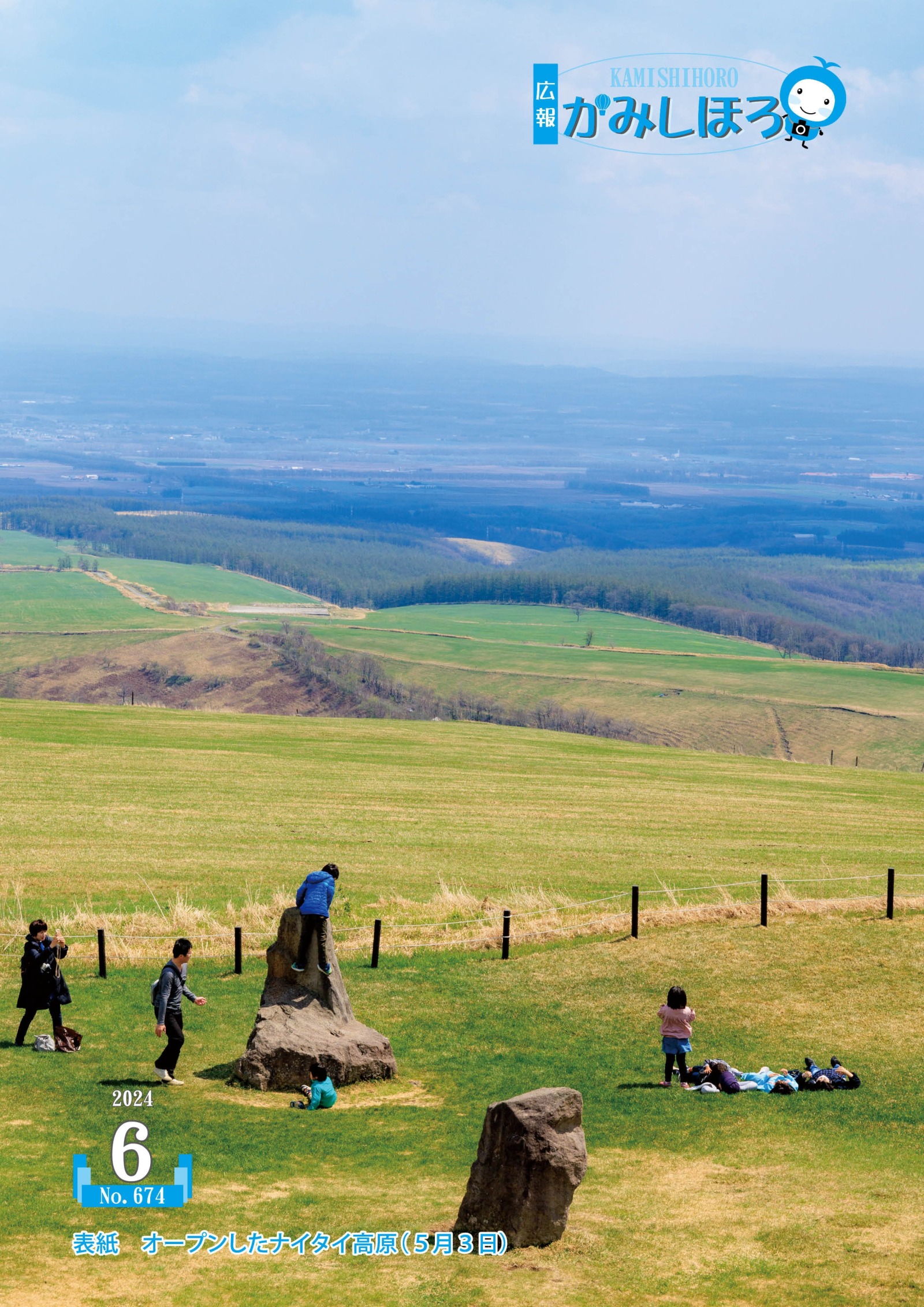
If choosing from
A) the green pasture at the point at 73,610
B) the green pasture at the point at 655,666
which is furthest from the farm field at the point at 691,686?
the green pasture at the point at 73,610

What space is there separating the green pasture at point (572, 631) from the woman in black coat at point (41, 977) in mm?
130987

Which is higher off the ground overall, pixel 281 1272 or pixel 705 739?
pixel 281 1272

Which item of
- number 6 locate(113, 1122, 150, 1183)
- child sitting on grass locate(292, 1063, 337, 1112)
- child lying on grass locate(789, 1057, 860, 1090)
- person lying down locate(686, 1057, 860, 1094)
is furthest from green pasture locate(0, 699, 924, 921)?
number 6 locate(113, 1122, 150, 1183)

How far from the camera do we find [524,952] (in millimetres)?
28000

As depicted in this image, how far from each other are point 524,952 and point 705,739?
8058 cm

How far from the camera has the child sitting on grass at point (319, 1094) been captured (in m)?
18.9

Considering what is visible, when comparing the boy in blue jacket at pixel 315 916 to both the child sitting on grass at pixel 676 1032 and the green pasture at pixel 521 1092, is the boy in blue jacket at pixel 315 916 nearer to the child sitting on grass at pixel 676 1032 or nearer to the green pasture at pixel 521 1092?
the green pasture at pixel 521 1092

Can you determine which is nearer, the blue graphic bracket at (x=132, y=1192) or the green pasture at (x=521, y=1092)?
the green pasture at (x=521, y=1092)

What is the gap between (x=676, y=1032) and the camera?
19984 millimetres

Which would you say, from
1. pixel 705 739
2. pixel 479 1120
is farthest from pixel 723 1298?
pixel 705 739

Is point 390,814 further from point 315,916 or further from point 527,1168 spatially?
point 527,1168

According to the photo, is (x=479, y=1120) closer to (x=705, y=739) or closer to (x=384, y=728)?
(x=384, y=728)

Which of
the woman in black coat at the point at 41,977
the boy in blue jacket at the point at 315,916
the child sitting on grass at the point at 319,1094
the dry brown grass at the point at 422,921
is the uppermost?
the boy in blue jacket at the point at 315,916

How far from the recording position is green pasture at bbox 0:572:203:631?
15012 cm
